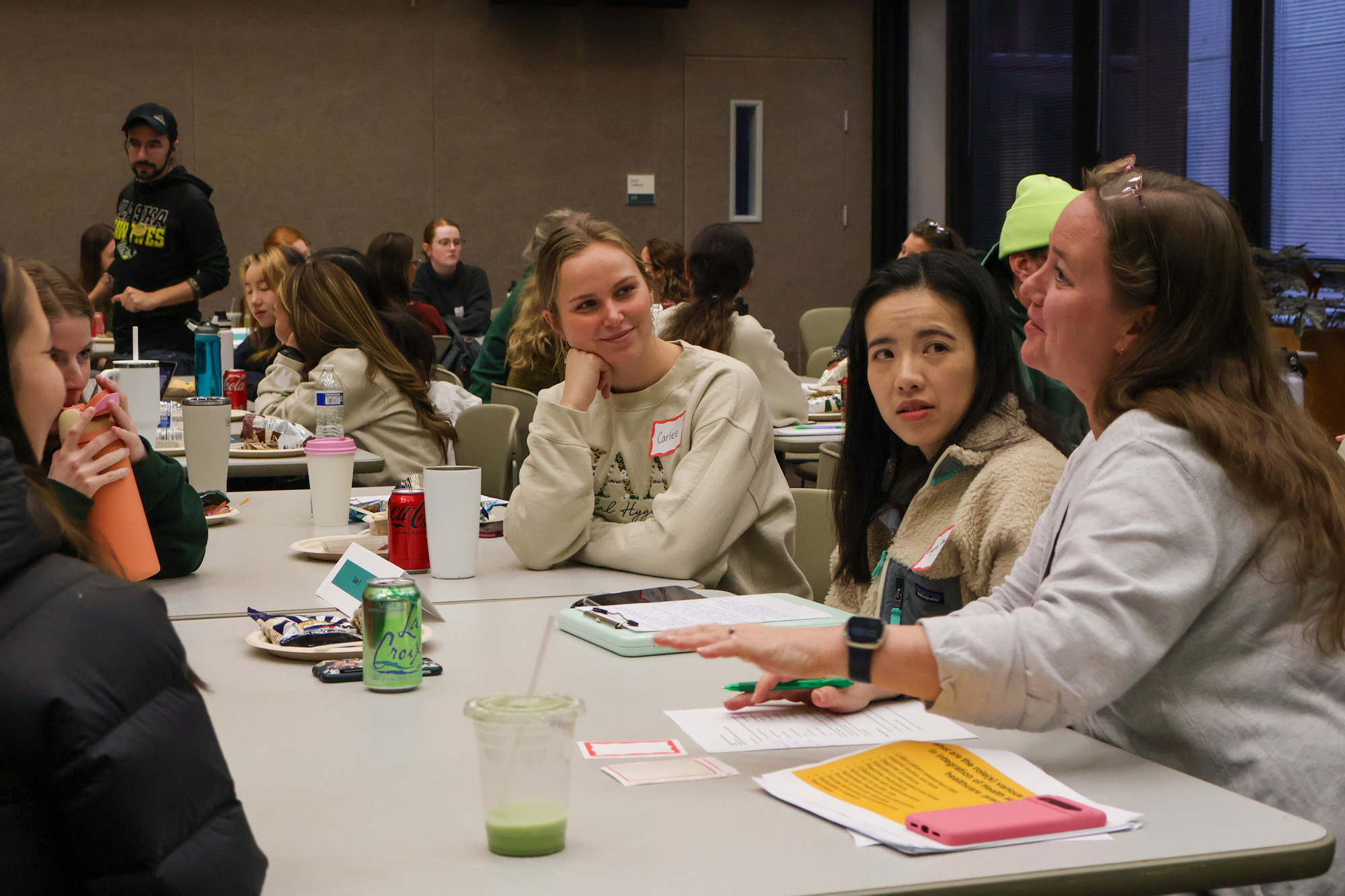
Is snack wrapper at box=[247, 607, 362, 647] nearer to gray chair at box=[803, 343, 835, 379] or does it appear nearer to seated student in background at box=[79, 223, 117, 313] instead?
gray chair at box=[803, 343, 835, 379]

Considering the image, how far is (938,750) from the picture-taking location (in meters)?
1.27

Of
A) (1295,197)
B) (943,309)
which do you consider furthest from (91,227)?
(943,309)

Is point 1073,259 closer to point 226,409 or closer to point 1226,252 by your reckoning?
point 1226,252

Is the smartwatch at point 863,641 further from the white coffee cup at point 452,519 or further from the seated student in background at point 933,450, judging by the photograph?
the white coffee cup at point 452,519

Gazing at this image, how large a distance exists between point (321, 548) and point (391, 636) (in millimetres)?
926

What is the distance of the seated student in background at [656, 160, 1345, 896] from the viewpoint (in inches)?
48.5

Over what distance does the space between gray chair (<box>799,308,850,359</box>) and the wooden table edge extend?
6902mm

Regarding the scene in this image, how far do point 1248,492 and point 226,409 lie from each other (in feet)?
7.72

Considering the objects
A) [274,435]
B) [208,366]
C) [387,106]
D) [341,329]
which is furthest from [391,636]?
[387,106]

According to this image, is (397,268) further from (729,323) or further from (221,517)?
(221,517)

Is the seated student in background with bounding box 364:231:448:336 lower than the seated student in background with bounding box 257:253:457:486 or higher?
higher

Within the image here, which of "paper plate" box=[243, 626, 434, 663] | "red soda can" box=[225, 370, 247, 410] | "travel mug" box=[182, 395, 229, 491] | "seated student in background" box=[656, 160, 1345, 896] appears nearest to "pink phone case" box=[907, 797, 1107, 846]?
"seated student in background" box=[656, 160, 1345, 896]

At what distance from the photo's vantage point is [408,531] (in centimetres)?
222

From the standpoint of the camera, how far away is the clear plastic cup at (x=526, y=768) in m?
1.03
